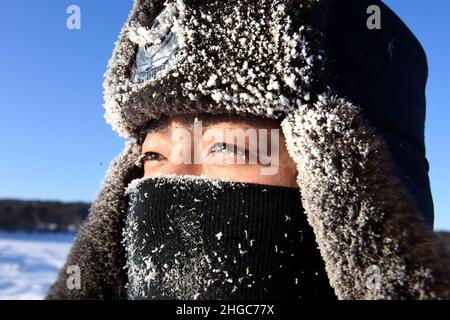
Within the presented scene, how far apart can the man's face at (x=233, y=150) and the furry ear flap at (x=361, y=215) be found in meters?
0.19

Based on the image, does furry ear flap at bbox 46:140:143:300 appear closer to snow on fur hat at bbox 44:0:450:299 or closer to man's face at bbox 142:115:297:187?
snow on fur hat at bbox 44:0:450:299

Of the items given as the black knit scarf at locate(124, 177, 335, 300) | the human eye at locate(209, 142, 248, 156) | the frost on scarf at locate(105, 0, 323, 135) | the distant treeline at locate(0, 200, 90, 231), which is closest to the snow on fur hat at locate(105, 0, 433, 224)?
the frost on scarf at locate(105, 0, 323, 135)

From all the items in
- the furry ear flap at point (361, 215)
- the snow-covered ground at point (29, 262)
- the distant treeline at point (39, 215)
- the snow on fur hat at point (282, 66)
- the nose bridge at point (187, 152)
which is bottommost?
the snow-covered ground at point (29, 262)

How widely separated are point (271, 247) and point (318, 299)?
22 centimetres

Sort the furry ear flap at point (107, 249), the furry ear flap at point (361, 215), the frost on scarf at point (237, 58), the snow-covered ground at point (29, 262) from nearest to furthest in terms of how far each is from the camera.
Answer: the furry ear flap at point (361, 215), the frost on scarf at point (237, 58), the furry ear flap at point (107, 249), the snow-covered ground at point (29, 262)

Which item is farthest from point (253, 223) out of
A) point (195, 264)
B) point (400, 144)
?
point (400, 144)

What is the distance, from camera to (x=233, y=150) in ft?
5.18

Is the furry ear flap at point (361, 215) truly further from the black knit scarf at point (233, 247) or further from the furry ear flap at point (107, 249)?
the furry ear flap at point (107, 249)

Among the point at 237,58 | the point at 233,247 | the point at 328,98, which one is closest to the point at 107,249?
the point at 233,247

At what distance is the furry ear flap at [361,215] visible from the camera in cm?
113

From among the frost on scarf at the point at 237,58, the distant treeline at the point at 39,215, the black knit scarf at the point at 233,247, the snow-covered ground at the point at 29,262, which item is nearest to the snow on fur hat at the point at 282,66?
the frost on scarf at the point at 237,58

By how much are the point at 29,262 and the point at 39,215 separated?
279 inches

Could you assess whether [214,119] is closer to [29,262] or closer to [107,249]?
[107,249]

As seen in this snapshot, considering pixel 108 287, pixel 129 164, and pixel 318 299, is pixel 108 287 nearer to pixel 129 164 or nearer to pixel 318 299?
pixel 129 164
